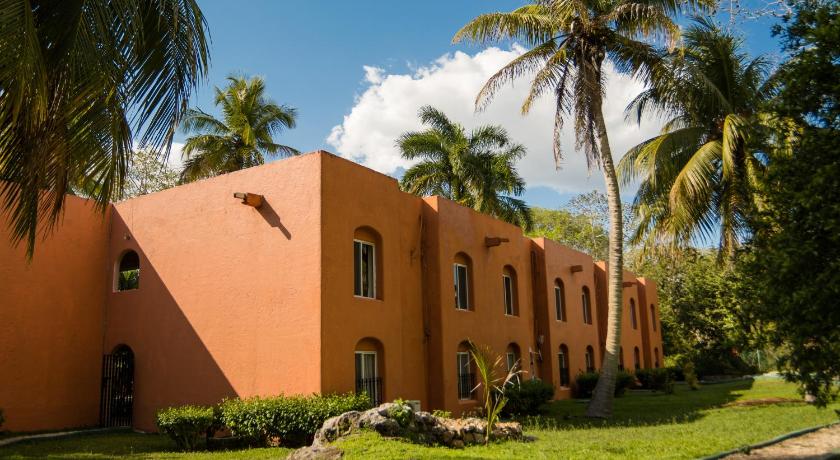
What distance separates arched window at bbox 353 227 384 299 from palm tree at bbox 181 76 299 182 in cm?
1053

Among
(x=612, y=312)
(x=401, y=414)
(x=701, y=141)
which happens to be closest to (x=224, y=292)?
(x=401, y=414)

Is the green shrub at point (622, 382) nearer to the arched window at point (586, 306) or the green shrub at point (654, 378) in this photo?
the green shrub at point (654, 378)

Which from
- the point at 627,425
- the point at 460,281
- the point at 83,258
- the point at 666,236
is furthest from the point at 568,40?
the point at 83,258

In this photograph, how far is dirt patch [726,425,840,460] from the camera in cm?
971

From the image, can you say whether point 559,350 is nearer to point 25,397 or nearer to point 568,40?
Result: point 568,40

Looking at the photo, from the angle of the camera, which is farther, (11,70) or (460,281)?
(460,281)

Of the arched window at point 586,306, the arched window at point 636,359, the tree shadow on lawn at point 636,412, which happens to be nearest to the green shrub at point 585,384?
the tree shadow on lawn at point 636,412

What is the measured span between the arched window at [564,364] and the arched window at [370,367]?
1148 centimetres

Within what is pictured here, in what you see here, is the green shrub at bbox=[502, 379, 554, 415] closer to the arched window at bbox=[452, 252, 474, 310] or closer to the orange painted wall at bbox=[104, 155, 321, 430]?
the arched window at bbox=[452, 252, 474, 310]

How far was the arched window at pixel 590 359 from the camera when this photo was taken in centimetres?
2698

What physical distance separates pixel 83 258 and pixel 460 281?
9701 millimetres

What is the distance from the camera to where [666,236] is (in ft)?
57.7

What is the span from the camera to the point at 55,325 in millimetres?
15516

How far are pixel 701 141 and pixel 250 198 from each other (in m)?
12.6
